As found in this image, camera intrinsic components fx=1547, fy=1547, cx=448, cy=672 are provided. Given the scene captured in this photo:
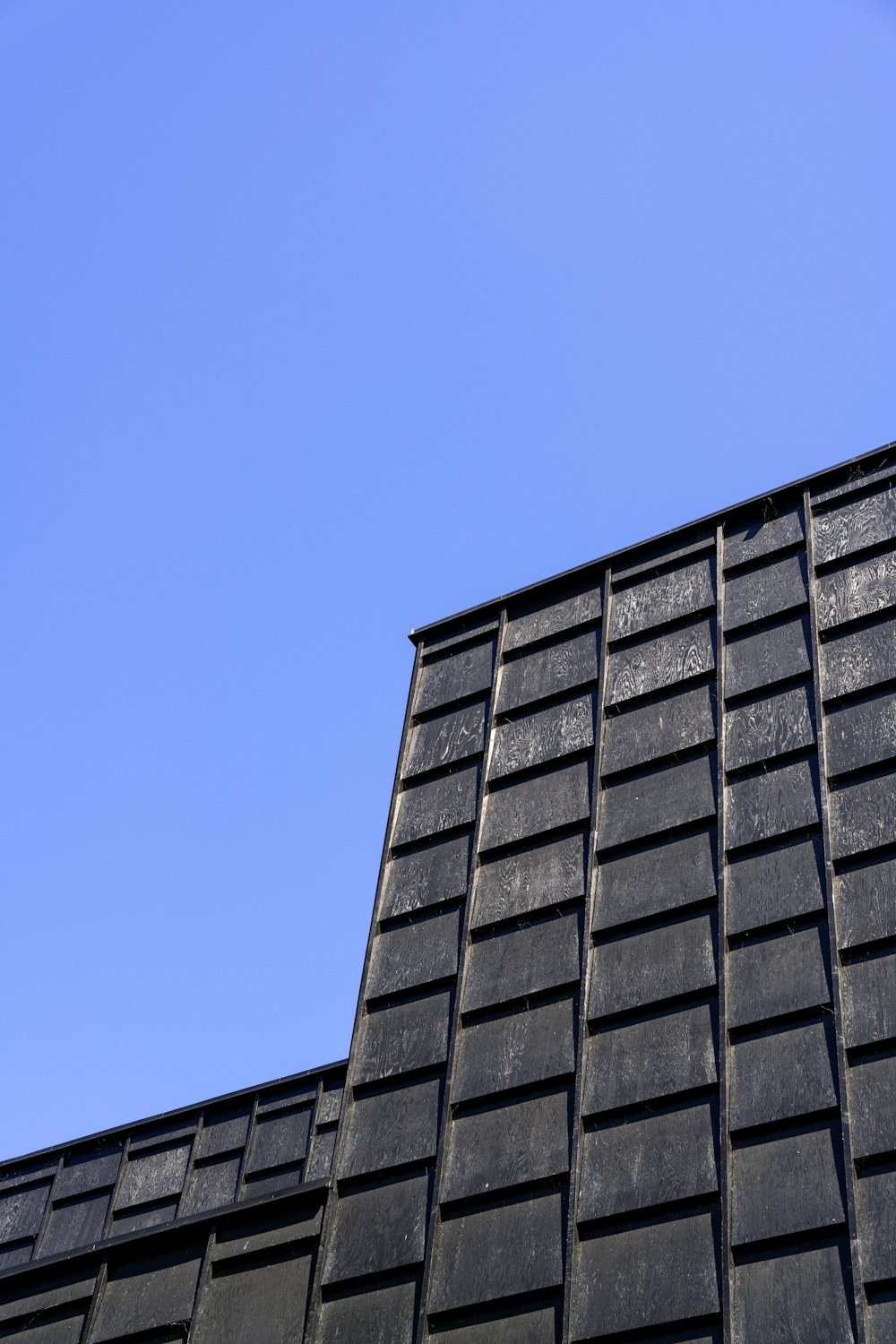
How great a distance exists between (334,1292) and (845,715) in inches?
208

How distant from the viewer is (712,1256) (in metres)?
8.84

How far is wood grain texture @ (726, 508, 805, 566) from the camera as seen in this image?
1282cm

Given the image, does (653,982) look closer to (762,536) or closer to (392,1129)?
(392,1129)

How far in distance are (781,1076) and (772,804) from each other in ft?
7.07

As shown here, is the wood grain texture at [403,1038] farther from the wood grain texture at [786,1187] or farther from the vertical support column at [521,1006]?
the wood grain texture at [786,1187]

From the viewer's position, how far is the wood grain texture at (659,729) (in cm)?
1183

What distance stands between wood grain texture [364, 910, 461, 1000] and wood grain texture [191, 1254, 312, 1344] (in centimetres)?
212

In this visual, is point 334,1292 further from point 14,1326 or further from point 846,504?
point 846,504

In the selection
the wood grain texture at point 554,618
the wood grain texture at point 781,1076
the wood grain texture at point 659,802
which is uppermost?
the wood grain texture at point 554,618

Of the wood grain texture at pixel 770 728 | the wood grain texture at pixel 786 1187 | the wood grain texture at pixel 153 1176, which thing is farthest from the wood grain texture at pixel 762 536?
the wood grain texture at pixel 153 1176

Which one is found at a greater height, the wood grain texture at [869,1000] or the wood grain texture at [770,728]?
the wood grain texture at [770,728]

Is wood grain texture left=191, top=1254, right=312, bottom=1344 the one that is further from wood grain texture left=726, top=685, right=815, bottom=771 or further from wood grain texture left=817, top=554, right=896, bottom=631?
wood grain texture left=817, top=554, right=896, bottom=631

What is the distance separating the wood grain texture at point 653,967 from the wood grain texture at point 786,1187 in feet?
4.33

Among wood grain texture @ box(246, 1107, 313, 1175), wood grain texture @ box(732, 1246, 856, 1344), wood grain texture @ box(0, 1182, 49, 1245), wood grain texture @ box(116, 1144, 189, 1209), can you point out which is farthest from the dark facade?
wood grain texture @ box(0, 1182, 49, 1245)
